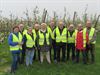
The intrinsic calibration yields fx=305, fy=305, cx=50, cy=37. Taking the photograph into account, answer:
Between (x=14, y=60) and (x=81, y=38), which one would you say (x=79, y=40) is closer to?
(x=81, y=38)

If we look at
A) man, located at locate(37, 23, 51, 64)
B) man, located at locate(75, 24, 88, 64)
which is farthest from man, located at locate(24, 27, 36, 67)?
man, located at locate(75, 24, 88, 64)

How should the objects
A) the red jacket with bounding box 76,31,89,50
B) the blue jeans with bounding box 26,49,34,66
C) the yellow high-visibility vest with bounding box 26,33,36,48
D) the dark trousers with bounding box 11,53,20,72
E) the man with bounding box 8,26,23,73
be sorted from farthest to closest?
the red jacket with bounding box 76,31,89,50
the blue jeans with bounding box 26,49,34,66
the yellow high-visibility vest with bounding box 26,33,36,48
the dark trousers with bounding box 11,53,20,72
the man with bounding box 8,26,23,73

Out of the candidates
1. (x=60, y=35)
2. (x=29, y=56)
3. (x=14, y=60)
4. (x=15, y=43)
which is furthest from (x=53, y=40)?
(x=14, y=60)

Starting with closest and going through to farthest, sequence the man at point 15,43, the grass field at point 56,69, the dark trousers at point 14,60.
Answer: the man at point 15,43, the dark trousers at point 14,60, the grass field at point 56,69

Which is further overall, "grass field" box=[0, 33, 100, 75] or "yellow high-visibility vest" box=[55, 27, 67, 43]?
"yellow high-visibility vest" box=[55, 27, 67, 43]

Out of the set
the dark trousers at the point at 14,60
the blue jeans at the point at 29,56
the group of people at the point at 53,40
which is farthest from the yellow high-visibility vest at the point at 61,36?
the dark trousers at the point at 14,60

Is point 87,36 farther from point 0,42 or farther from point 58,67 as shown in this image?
point 0,42

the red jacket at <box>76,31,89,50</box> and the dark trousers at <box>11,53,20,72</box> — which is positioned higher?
the red jacket at <box>76,31,89,50</box>

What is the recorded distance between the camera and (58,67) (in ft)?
46.5

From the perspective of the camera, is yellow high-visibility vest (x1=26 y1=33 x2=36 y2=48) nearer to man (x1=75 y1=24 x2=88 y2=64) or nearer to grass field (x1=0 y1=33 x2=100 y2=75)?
grass field (x1=0 y1=33 x2=100 y2=75)

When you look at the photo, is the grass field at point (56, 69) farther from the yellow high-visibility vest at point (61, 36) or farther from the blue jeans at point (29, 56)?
the yellow high-visibility vest at point (61, 36)

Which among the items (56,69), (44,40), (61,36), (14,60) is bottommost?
(56,69)

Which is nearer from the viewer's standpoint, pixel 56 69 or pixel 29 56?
pixel 56 69

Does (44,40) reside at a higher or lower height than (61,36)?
lower
